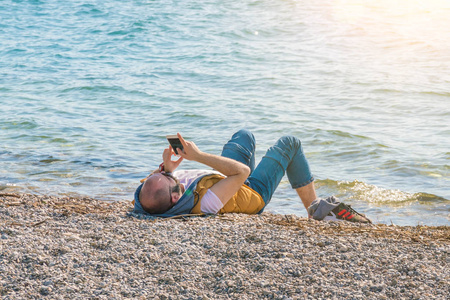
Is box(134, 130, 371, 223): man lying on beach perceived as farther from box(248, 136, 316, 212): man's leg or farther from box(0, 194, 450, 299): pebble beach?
box(0, 194, 450, 299): pebble beach

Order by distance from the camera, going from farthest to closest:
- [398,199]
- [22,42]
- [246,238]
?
[22,42] < [398,199] < [246,238]

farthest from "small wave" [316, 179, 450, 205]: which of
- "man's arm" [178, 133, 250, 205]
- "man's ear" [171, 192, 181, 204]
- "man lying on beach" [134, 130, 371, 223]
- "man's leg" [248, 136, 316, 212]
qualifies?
"man's ear" [171, 192, 181, 204]

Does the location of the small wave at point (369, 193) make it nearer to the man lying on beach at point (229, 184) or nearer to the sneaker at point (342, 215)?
the man lying on beach at point (229, 184)

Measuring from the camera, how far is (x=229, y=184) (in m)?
5.25

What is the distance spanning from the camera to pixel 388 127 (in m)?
11.8

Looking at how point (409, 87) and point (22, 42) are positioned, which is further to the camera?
point (22, 42)

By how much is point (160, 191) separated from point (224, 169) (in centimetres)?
68

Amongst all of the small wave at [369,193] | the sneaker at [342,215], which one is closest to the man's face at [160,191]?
the sneaker at [342,215]

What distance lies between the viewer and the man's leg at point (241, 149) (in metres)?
5.93

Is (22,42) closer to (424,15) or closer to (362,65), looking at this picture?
(362,65)

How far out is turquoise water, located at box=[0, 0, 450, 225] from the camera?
8.70 metres

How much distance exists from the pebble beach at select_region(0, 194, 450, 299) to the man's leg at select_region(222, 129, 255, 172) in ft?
3.31

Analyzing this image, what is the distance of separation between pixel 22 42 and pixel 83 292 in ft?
75.2

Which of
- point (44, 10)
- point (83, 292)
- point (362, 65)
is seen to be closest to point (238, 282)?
point (83, 292)
